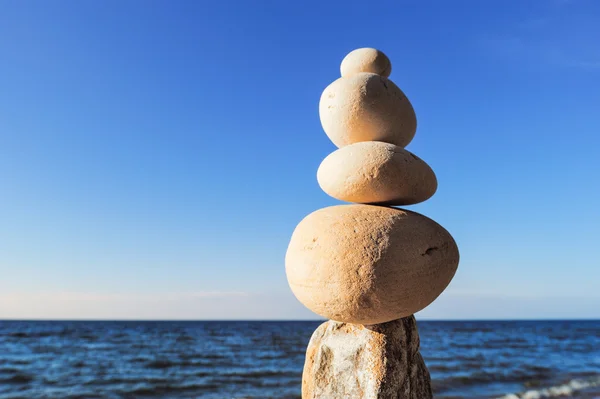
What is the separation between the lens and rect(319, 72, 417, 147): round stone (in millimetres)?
5324

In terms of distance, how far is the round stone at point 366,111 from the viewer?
17.5 feet

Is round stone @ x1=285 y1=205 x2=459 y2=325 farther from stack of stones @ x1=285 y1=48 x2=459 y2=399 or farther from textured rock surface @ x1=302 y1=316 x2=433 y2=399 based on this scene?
textured rock surface @ x1=302 y1=316 x2=433 y2=399

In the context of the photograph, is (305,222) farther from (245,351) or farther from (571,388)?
(245,351)

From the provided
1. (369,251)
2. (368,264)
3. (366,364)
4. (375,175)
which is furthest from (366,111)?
(366,364)

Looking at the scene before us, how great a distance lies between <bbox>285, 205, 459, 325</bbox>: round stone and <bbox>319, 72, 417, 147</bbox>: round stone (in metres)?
0.97

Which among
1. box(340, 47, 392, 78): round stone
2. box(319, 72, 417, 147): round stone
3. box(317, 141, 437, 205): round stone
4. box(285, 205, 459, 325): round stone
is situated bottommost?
box(285, 205, 459, 325): round stone

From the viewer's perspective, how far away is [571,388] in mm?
13742

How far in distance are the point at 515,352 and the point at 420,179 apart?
22.3m

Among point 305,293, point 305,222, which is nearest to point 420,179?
point 305,222

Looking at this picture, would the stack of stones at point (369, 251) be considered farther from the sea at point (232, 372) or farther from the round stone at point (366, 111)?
the sea at point (232, 372)

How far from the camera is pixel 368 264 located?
4469 millimetres

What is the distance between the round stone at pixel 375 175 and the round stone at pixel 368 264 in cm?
19

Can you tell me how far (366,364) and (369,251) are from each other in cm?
131

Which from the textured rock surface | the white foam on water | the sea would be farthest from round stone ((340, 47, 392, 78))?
the white foam on water
